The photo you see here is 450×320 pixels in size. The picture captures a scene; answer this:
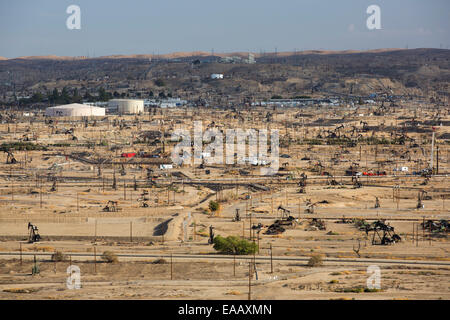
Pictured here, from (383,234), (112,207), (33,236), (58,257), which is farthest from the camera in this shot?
(112,207)

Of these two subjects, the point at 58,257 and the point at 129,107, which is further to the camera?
the point at 129,107

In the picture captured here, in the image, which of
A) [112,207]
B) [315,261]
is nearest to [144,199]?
[112,207]

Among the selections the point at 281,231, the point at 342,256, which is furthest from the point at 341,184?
the point at 342,256

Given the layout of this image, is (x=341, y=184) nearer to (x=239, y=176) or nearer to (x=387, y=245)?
(x=239, y=176)

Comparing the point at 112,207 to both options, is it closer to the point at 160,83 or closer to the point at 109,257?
the point at 109,257

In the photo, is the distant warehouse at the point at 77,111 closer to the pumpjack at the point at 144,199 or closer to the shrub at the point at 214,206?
the pumpjack at the point at 144,199

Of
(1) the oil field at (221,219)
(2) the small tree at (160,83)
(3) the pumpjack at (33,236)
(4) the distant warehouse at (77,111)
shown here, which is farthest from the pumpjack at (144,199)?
(2) the small tree at (160,83)
